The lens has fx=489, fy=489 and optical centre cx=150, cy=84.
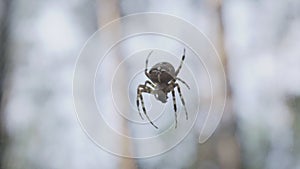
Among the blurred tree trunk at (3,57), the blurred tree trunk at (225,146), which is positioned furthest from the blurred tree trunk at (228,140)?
the blurred tree trunk at (3,57)

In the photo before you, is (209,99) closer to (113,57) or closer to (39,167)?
(113,57)

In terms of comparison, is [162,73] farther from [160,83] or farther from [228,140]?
[228,140]

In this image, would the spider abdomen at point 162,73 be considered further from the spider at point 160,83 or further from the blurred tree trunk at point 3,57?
the blurred tree trunk at point 3,57

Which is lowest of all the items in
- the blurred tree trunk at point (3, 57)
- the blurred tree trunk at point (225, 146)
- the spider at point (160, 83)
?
the blurred tree trunk at point (225, 146)

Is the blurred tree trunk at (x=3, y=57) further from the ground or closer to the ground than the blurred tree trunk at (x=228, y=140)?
further from the ground
